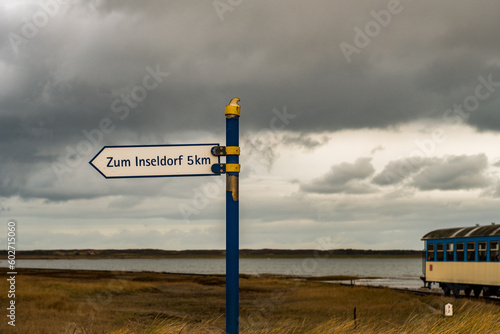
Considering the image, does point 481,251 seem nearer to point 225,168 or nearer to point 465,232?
point 465,232

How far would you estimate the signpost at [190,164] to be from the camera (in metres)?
6.21

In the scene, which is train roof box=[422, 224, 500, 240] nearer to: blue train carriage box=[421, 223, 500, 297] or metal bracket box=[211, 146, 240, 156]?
blue train carriage box=[421, 223, 500, 297]

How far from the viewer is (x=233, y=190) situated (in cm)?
623

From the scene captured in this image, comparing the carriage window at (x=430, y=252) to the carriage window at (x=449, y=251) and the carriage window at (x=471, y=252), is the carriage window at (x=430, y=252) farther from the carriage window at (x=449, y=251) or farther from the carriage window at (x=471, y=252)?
the carriage window at (x=471, y=252)

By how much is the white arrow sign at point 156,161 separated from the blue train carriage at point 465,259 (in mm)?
18520

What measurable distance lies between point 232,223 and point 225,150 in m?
0.83

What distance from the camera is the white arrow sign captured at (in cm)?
622

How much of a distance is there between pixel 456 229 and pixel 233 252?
2143 centimetres

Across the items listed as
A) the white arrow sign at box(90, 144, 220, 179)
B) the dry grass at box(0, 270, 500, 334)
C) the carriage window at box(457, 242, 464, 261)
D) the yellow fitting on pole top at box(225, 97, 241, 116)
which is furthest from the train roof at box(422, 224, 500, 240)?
the white arrow sign at box(90, 144, 220, 179)

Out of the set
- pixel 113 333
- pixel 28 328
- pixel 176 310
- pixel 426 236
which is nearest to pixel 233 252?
pixel 113 333

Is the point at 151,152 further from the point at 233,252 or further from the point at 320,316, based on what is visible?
the point at 320,316

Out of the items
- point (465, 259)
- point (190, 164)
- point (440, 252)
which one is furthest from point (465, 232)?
point (190, 164)

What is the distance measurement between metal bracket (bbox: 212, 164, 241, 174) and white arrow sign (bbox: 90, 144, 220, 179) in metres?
0.05

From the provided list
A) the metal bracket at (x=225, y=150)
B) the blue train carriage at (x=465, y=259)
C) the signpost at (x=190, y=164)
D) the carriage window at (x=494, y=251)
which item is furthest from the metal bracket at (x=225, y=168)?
the carriage window at (x=494, y=251)
